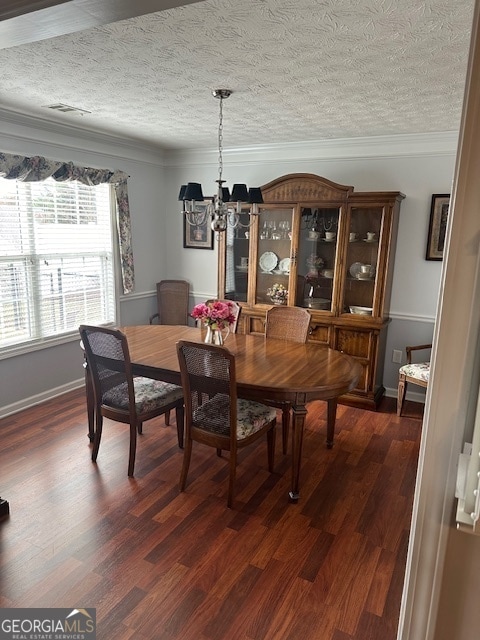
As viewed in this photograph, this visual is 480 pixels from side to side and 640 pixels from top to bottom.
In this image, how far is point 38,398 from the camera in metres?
3.83

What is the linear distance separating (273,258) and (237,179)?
101 centimetres

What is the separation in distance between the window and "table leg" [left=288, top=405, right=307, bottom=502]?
2.52 meters

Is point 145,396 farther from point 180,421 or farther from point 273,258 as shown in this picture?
point 273,258

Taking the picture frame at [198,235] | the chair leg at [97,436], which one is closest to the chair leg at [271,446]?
the chair leg at [97,436]

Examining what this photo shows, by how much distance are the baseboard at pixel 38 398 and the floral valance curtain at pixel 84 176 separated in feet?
3.74

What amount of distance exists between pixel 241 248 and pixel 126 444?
237 cm

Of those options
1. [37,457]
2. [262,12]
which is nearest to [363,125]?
[262,12]

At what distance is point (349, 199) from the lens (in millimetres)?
3820

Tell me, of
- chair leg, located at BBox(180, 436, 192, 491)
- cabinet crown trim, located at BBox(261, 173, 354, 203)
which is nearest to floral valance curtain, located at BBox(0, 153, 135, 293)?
cabinet crown trim, located at BBox(261, 173, 354, 203)

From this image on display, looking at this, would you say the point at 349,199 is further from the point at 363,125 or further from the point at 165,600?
the point at 165,600

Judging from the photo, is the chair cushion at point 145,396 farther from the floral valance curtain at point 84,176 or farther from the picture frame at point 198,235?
the picture frame at point 198,235

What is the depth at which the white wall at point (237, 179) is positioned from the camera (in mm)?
3646

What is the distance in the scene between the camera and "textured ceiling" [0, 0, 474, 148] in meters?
1.72

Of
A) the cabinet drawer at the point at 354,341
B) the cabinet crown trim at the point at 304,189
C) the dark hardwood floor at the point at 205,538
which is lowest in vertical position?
the dark hardwood floor at the point at 205,538
